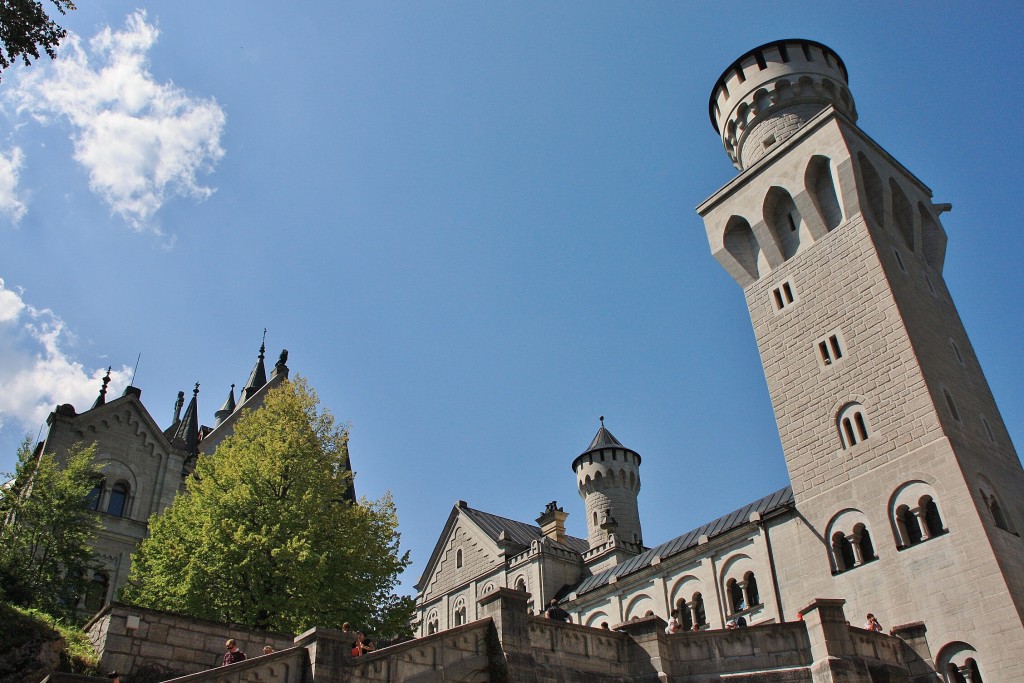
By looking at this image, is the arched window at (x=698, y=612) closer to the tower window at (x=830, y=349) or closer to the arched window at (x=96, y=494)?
the tower window at (x=830, y=349)

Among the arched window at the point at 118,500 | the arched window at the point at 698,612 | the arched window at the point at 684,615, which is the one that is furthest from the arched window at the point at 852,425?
the arched window at the point at 118,500

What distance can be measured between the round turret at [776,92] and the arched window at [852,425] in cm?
1315

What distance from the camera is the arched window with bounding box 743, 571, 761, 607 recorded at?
91.9ft

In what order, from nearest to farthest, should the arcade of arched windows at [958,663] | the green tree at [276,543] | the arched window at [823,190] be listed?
the green tree at [276,543], the arcade of arched windows at [958,663], the arched window at [823,190]

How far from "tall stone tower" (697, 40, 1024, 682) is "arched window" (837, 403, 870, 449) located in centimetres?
5

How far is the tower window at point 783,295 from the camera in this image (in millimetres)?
31266

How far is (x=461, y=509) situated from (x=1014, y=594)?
104 ft

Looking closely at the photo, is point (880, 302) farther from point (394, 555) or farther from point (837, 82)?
point (394, 555)

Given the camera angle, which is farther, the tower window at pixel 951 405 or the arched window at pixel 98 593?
the arched window at pixel 98 593

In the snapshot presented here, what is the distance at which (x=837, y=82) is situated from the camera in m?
36.4

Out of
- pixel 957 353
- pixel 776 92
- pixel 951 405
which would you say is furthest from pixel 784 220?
pixel 951 405

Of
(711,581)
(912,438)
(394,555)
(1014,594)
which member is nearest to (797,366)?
(912,438)

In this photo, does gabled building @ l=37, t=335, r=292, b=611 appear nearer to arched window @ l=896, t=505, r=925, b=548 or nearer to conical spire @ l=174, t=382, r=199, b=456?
conical spire @ l=174, t=382, r=199, b=456

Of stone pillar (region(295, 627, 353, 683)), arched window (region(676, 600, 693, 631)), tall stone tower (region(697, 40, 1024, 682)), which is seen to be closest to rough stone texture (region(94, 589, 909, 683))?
stone pillar (region(295, 627, 353, 683))
